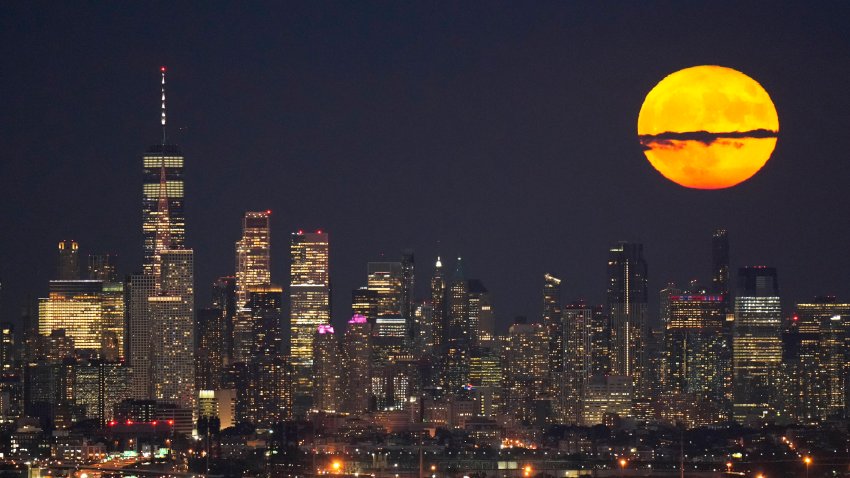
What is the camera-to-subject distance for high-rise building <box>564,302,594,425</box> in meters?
74.6

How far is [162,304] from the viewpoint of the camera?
8312 centimetres

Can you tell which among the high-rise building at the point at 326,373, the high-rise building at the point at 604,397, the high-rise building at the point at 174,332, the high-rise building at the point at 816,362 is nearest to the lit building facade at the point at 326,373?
the high-rise building at the point at 326,373

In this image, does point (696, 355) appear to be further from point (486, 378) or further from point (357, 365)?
point (357, 365)

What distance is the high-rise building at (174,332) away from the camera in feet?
249

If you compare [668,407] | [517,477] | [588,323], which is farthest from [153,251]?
A: [517,477]

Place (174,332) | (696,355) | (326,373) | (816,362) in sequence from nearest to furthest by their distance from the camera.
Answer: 1. (816,362)
2. (696,355)
3. (326,373)
4. (174,332)

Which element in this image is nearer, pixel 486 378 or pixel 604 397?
Answer: pixel 604 397

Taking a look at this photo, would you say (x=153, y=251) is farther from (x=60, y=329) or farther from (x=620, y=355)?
(x=620, y=355)

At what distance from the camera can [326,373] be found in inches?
3039

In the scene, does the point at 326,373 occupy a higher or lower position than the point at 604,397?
higher

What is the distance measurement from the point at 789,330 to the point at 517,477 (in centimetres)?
3422

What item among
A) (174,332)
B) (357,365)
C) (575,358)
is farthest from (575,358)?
(174,332)

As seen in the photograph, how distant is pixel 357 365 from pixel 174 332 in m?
9.22

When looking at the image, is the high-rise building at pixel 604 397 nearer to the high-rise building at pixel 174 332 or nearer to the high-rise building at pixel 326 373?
the high-rise building at pixel 326 373
